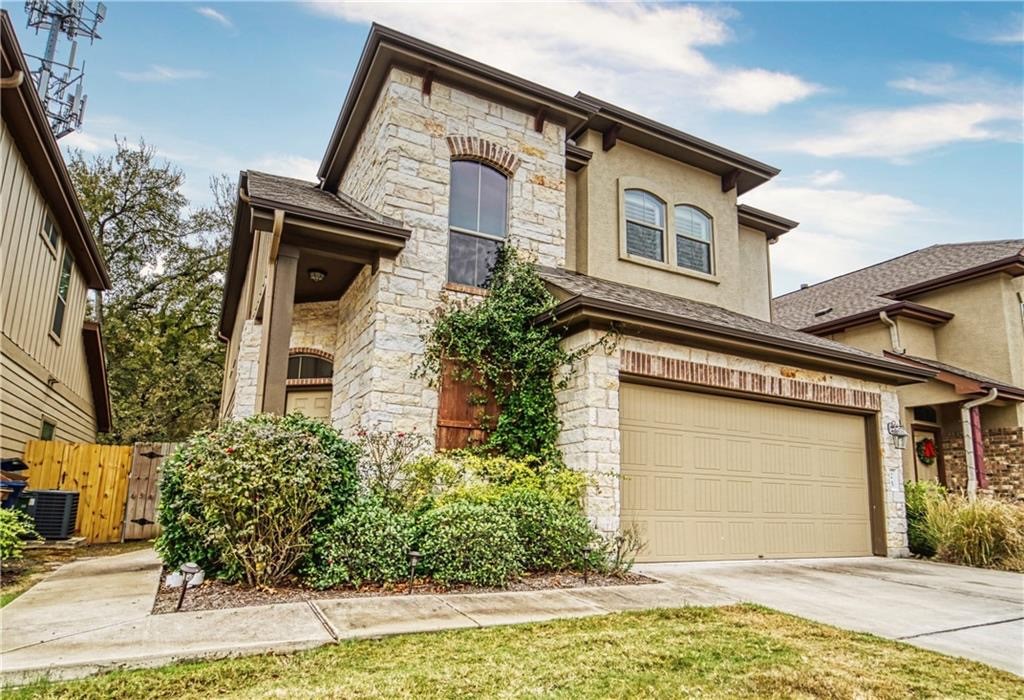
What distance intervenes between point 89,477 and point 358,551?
6.64 m

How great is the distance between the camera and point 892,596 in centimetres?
583

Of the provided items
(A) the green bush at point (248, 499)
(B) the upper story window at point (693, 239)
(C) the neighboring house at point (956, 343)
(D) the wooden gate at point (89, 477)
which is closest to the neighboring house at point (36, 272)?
(D) the wooden gate at point (89, 477)

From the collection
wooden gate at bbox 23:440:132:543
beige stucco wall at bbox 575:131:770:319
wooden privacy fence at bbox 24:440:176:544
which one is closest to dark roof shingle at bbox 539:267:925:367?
beige stucco wall at bbox 575:131:770:319

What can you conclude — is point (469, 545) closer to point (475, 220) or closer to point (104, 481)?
point (475, 220)

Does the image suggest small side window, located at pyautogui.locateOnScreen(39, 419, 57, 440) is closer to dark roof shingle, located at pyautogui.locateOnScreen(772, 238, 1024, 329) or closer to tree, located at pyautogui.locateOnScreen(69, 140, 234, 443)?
tree, located at pyautogui.locateOnScreen(69, 140, 234, 443)

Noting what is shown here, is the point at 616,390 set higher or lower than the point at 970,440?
higher

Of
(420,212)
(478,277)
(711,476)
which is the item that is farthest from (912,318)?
(420,212)

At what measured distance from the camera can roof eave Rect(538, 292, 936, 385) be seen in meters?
7.01

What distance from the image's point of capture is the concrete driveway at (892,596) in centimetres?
432

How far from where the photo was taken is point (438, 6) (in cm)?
877

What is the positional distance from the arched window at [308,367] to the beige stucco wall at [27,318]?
11.8 feet

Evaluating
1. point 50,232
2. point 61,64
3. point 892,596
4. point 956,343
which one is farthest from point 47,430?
point 956,343

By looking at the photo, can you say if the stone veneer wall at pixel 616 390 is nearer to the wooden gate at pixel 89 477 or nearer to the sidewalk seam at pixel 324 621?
the sidewalk seam at pixel 324 621

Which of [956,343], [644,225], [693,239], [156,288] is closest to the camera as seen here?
[644,225]
